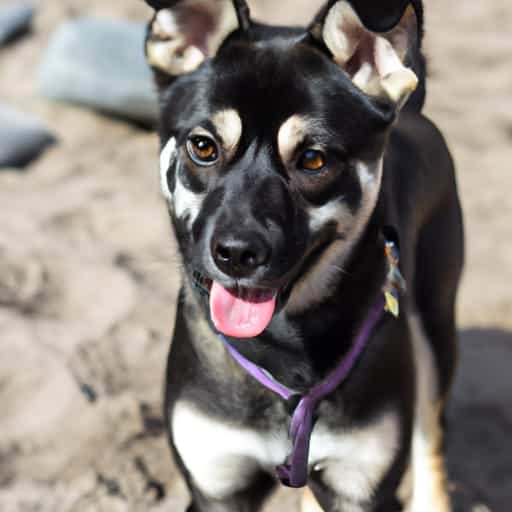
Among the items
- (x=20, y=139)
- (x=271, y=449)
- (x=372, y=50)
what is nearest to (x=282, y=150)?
(x=372, y=50)

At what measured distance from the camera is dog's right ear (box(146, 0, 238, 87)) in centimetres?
314

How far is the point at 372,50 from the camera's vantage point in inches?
119

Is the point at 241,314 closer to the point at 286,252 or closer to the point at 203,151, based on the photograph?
the point at 286,252

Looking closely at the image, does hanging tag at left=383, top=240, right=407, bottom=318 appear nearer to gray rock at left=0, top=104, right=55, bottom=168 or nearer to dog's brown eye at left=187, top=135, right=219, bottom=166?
dog's brown eye at left=187, top=135, right=219, bottom=166

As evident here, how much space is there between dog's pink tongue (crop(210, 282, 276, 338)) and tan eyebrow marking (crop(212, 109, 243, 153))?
43cm

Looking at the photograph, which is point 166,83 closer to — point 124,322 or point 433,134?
point 433,134

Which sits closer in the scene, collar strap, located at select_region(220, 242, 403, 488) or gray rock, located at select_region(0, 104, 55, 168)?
collar strap, located at select_region(220, 242, 403, 488)

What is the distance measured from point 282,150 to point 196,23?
568 millimetres

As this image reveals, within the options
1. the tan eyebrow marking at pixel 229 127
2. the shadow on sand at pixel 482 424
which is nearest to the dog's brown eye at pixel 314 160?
the tan eyebrow marking at pixel 229 127

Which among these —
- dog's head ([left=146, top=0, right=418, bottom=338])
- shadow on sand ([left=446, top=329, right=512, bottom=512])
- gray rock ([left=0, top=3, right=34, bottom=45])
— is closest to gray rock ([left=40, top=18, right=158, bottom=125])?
gray rock ([left=0, top=3, right=34, bottom=45])

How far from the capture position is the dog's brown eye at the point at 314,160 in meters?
2.94

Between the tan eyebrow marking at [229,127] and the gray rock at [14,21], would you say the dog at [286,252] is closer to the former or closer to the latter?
the tan eyebrow marking at [229,127]

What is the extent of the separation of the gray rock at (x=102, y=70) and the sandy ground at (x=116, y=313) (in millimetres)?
146

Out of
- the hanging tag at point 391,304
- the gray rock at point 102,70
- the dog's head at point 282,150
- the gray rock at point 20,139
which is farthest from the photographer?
the gray rock at point 102,70
